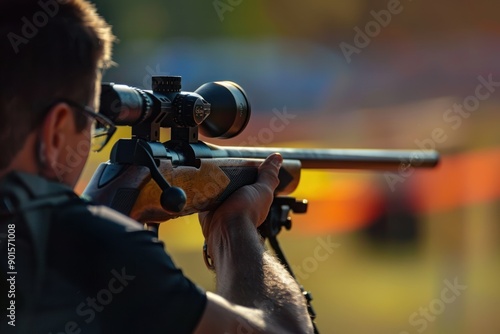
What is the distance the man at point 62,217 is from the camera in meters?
1.83

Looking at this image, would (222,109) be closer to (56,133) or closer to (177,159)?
(177,159)

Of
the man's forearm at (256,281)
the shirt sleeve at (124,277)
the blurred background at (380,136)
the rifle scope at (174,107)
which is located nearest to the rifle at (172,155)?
the rifle scope at (174,107)

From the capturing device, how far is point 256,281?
239 centimetres

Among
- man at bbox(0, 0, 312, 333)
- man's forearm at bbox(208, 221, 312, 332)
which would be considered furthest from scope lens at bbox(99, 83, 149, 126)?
man's forearm at bbox(208, 221, 312, 332)

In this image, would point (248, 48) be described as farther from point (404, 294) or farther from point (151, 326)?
point (151, 326)

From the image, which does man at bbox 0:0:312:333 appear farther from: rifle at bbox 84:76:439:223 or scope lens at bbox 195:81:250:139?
scope lens at bbox 195:81:250:139

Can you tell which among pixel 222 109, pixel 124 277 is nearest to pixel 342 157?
pixel 222 109

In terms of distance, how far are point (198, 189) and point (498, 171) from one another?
531cm

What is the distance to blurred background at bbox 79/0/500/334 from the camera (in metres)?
7.58

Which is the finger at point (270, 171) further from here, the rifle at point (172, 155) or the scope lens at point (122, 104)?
the scope lens at point (122, 104)

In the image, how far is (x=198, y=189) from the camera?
276 cm

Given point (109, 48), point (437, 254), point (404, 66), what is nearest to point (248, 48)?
point (404, 66)

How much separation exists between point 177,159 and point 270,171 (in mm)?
519

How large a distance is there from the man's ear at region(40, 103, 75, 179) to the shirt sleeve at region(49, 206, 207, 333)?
0.38 ft
